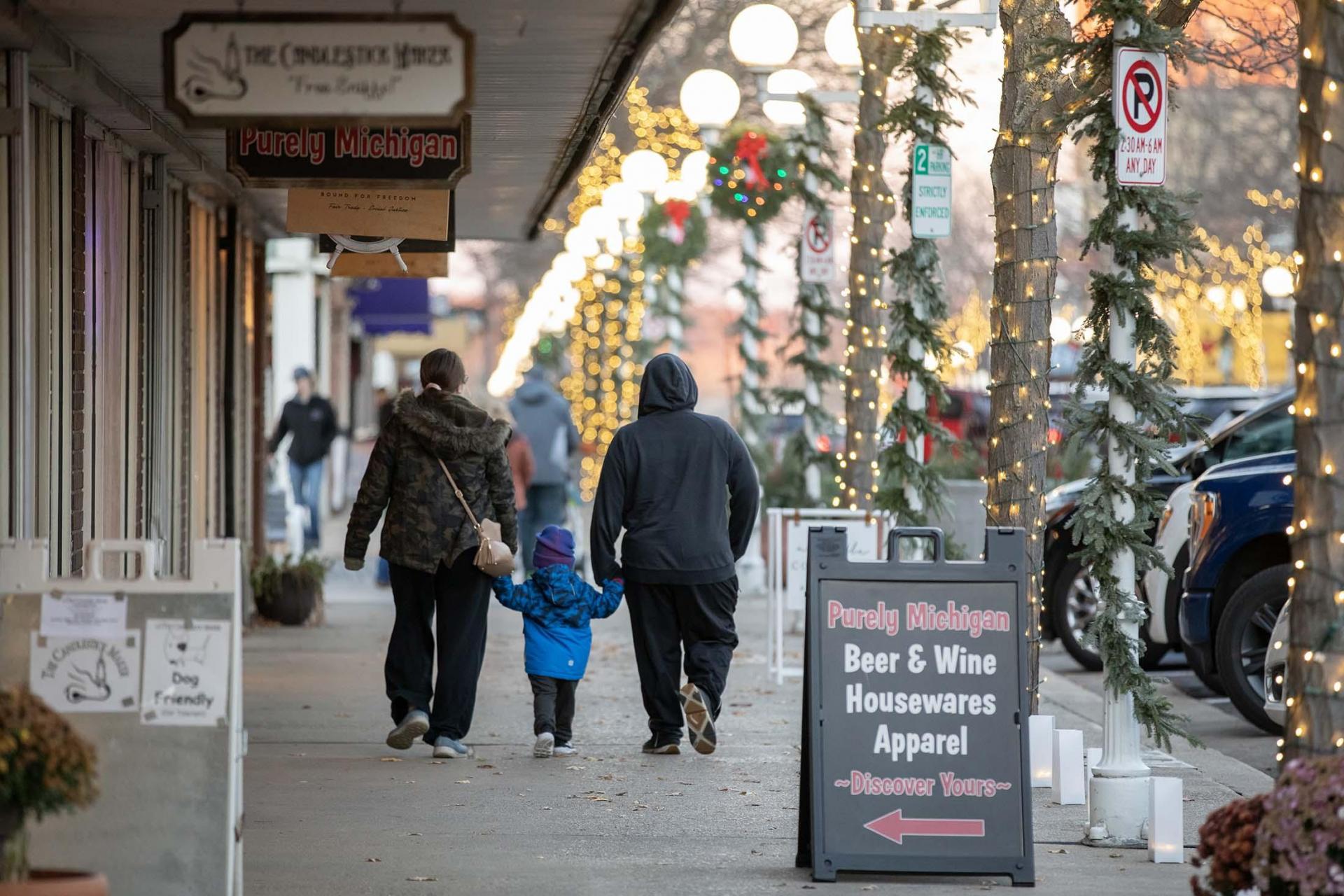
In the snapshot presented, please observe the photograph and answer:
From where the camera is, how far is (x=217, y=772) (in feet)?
19.3

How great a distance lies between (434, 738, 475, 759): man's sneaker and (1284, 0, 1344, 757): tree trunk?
4719 millimetres

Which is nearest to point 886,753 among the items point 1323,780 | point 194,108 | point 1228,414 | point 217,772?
point 1323,780

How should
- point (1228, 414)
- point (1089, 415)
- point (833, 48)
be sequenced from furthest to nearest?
point (1228, 414) < point (833, 48) < point (1089, 415)

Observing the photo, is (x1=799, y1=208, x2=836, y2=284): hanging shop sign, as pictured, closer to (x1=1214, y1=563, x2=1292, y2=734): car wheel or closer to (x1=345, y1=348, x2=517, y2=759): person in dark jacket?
(x1=1214, y1=563, x2=1292, y2=734): car wheel

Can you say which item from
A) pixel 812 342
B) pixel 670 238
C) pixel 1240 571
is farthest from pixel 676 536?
pixel 670 238

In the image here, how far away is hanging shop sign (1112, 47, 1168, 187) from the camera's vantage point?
297 inches

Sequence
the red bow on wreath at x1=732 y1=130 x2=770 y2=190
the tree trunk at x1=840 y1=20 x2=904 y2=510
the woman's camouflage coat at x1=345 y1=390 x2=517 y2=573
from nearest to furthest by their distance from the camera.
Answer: the woman's camouflage coat at x1=345 y1=390 x2=517 y2=573
the tree trunk at x1=840 y1=20 x2=904 y2=510
the red bow on wreath at x1=732 y1=130 x2=770 y2=190

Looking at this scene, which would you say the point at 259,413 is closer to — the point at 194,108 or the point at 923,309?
the point at 923,309

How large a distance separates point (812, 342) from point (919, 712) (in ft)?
34.8

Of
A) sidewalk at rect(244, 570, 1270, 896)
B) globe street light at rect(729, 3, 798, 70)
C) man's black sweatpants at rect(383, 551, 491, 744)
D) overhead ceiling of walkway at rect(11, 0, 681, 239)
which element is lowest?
sidewalk at rect(244, 570, 1270, 896)

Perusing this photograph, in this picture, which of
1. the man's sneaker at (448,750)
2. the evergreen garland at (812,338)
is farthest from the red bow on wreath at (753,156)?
the man's sneaker at (448,750)

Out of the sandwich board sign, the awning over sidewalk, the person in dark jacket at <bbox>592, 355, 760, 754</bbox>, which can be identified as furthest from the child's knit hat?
the awning over sidewalk

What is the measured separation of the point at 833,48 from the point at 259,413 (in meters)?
5.68

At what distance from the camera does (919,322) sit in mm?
12117
